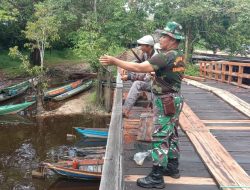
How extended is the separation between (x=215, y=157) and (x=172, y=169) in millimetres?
1044

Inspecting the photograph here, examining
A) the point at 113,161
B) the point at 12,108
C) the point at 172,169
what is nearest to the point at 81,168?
the point at 172,169

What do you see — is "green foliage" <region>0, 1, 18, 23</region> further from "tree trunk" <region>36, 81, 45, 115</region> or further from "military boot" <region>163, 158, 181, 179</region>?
"military boot" <region>163, 158, 181, 179</region>

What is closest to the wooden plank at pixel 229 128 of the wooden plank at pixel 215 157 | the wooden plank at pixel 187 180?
the wooden plank at pixel 215 157

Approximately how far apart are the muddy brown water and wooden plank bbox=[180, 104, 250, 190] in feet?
19.2

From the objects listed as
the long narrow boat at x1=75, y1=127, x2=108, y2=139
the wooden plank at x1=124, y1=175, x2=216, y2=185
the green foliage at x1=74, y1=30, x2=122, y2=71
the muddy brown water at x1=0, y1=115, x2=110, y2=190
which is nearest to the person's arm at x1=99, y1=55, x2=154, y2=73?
the wooden plank at x1=124, y1=175, x2=216, y2=185

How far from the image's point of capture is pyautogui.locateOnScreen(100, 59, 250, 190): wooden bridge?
4328mm

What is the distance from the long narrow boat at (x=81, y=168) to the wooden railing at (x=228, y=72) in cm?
628

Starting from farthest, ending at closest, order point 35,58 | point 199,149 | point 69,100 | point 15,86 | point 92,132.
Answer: point 35,58 < point 15,86 < point 69,100 < point 92,132 < point 199,149

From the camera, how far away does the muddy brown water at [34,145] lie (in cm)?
1198

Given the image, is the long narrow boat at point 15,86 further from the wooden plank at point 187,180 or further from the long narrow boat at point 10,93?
the wooden plank at point 187,180

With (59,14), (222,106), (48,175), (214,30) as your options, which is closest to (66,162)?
(48,175)

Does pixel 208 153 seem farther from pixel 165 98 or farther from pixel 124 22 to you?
pixel 124 22

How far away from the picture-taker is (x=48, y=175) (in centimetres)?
1258

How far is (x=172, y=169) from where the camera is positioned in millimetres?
4570
